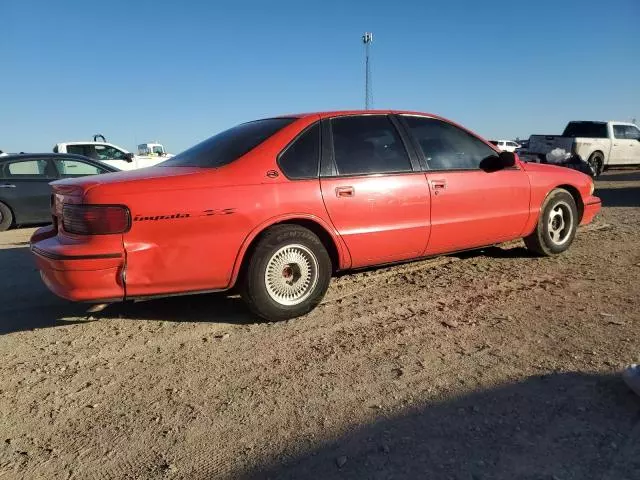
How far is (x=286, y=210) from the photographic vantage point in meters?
3.58

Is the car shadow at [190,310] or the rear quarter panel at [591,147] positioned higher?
the rear quarter panel at [591,147]

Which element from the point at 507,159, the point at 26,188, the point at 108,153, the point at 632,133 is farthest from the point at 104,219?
the point at 632,133

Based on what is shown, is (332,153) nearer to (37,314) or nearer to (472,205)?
(472,205)

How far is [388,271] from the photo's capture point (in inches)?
194

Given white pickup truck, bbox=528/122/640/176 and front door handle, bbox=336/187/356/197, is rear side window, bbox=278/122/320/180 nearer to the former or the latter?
front door handle, bbox=336/187/356/197

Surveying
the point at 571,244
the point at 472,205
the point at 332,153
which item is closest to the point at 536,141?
the point at 571,244

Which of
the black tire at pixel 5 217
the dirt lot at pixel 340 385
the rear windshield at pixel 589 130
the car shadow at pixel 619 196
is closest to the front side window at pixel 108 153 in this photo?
the black tire at pixel 5 217

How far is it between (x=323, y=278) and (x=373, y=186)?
32.2 inches

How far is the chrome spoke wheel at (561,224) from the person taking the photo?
5.30 meters

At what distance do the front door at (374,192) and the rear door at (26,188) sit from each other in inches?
276

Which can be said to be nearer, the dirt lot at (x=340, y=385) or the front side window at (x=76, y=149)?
the dirt lot at (x=340, y=385)

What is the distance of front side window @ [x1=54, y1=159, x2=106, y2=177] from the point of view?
932 cm

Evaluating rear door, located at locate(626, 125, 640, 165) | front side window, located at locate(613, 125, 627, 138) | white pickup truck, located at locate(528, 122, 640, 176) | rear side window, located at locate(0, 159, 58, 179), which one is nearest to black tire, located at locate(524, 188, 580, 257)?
rear side window, located at locate(0, 159, 58, 179)

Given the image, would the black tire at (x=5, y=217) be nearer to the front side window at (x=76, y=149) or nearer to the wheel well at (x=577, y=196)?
the front side window at (x=76, y=149)
